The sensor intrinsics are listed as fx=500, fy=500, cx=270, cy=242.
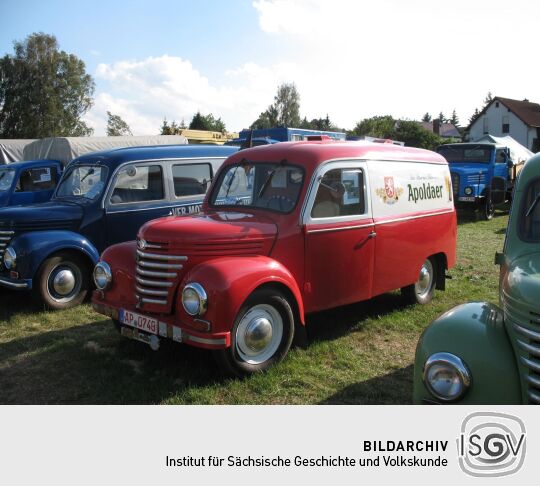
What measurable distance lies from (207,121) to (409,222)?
5700 cm

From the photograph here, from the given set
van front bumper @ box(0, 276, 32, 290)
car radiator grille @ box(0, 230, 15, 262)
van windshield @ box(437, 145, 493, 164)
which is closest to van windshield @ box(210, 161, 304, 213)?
van front bumper @ box(0, 276, 32, 290)

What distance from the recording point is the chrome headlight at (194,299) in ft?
12.4

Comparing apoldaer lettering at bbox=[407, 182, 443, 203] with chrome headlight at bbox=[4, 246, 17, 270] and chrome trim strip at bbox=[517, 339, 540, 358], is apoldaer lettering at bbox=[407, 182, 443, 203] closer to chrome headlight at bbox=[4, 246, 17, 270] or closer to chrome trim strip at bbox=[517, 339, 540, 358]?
chrome trim strip at bbox=[517, 339, 540, 358]

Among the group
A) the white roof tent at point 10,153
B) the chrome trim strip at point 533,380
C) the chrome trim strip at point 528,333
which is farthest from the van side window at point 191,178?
the white roof tent at point 10,153

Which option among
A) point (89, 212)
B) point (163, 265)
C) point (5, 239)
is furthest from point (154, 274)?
point (5, 239)

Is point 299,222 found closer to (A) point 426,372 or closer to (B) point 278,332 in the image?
(B) point 278,332

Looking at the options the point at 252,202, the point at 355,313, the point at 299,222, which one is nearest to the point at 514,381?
A: the point at 299,222

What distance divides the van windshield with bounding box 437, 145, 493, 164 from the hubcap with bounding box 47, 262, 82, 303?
42.6 feet

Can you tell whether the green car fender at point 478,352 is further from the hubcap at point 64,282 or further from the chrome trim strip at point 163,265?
the hubcap at point 64,282

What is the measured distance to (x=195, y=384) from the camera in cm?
416

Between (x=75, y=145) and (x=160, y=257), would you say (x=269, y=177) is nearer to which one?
(x=160, y=257)

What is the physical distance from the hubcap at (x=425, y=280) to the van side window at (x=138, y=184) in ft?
12.3

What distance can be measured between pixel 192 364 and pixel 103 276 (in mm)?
1190
